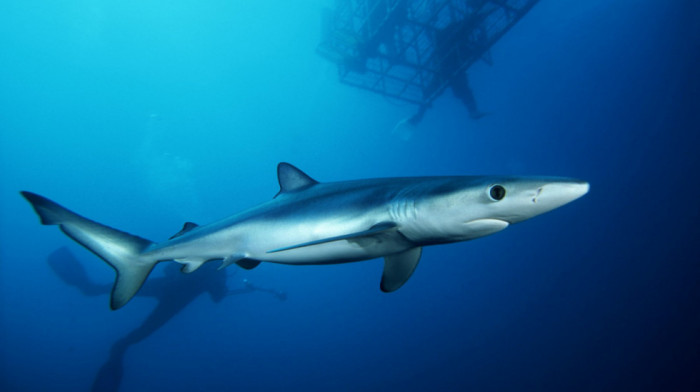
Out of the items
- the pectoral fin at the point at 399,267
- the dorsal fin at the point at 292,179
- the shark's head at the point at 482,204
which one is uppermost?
the dorsal fin at the point at 292,179

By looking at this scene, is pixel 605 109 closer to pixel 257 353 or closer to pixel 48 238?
pixel 257 353

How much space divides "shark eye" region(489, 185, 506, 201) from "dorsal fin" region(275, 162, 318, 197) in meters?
1.97

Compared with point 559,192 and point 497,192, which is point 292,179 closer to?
A: point 497,192

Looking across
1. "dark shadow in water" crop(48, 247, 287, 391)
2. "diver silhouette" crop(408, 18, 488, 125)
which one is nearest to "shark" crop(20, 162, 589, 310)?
"dark shadow in water" crop(48, 247, 287, 391)

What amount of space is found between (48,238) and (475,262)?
76.8 metres

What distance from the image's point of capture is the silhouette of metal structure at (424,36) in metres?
13.9

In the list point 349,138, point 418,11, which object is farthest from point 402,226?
point 349,138

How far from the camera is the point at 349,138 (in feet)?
227

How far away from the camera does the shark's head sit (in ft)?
4.96

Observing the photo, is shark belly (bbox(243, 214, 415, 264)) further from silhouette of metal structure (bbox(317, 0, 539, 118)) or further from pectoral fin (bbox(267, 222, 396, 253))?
silhouette of metal structure (bbox(317, 0, 539, 118))

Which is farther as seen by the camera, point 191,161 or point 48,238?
point 191,161

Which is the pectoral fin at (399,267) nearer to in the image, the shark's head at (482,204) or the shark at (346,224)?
the shark at (346,224)

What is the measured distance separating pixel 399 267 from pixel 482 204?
4.07 ft

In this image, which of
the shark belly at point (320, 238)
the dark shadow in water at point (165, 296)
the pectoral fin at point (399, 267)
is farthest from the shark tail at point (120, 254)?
the dark shadow in water at point (165, 296)
